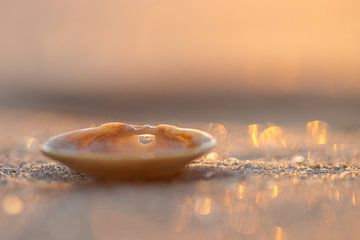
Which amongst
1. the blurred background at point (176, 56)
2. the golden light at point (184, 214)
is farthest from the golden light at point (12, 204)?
the blurred background at point (176, 56)

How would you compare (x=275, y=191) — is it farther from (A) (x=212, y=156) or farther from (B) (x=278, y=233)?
(A) (x=212, y=156)

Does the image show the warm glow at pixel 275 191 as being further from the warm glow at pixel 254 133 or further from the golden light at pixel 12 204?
the warm glow at pixel 254 133

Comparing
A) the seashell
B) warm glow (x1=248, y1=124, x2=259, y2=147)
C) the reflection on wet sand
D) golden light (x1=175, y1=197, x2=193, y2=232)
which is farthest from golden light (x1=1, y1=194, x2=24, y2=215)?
warm glow (x1=248, y1=124, x2=259, y2=147)

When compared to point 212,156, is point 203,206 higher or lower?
lower

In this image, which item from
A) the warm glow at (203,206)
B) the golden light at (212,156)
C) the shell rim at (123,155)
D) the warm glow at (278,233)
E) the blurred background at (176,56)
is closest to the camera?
the warm glow at (278,233)

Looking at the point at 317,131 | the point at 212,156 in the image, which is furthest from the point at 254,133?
the point at 212,156

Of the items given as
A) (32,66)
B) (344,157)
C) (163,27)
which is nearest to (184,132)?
(344,157)
